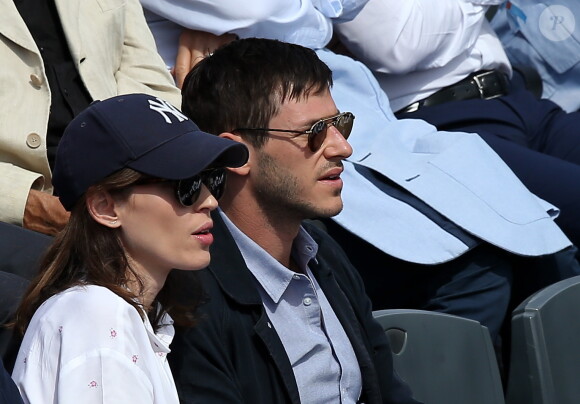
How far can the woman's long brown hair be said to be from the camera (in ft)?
6.46

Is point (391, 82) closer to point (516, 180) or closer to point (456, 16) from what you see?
point (456, 16)

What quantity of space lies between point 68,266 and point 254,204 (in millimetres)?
655

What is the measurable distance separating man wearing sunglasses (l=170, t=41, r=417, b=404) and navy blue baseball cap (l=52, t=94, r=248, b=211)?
39cm

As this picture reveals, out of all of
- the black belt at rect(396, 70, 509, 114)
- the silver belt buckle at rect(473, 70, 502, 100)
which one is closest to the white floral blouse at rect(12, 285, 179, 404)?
the black belt at rect(396, 70, 509, 114)

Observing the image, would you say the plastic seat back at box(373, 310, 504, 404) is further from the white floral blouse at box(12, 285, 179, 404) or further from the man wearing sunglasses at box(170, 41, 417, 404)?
the white floral blouse at box(12, 285, 179, 404)

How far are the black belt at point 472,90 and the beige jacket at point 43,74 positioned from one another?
1.22 meters

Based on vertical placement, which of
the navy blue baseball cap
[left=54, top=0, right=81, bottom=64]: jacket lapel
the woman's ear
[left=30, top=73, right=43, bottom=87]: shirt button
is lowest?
[left=30, top=73, right=43, bottom=87]: shirt button

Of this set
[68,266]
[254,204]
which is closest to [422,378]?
[254,204]

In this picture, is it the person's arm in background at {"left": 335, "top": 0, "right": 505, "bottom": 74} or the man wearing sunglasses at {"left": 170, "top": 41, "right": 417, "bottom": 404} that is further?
the person's arm in background at {"left": 335, "top": 0, "right": 505, "bottom": 74}

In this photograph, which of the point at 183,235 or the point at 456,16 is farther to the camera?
the point at 456,16

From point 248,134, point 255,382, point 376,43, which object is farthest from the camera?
point 376,43

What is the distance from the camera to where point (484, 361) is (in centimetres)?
291

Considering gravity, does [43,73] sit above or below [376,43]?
above

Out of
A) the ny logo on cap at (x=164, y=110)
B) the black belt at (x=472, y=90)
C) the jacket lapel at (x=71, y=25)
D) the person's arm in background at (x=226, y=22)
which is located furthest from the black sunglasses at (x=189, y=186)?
the black belt at (x=472, y=90)
